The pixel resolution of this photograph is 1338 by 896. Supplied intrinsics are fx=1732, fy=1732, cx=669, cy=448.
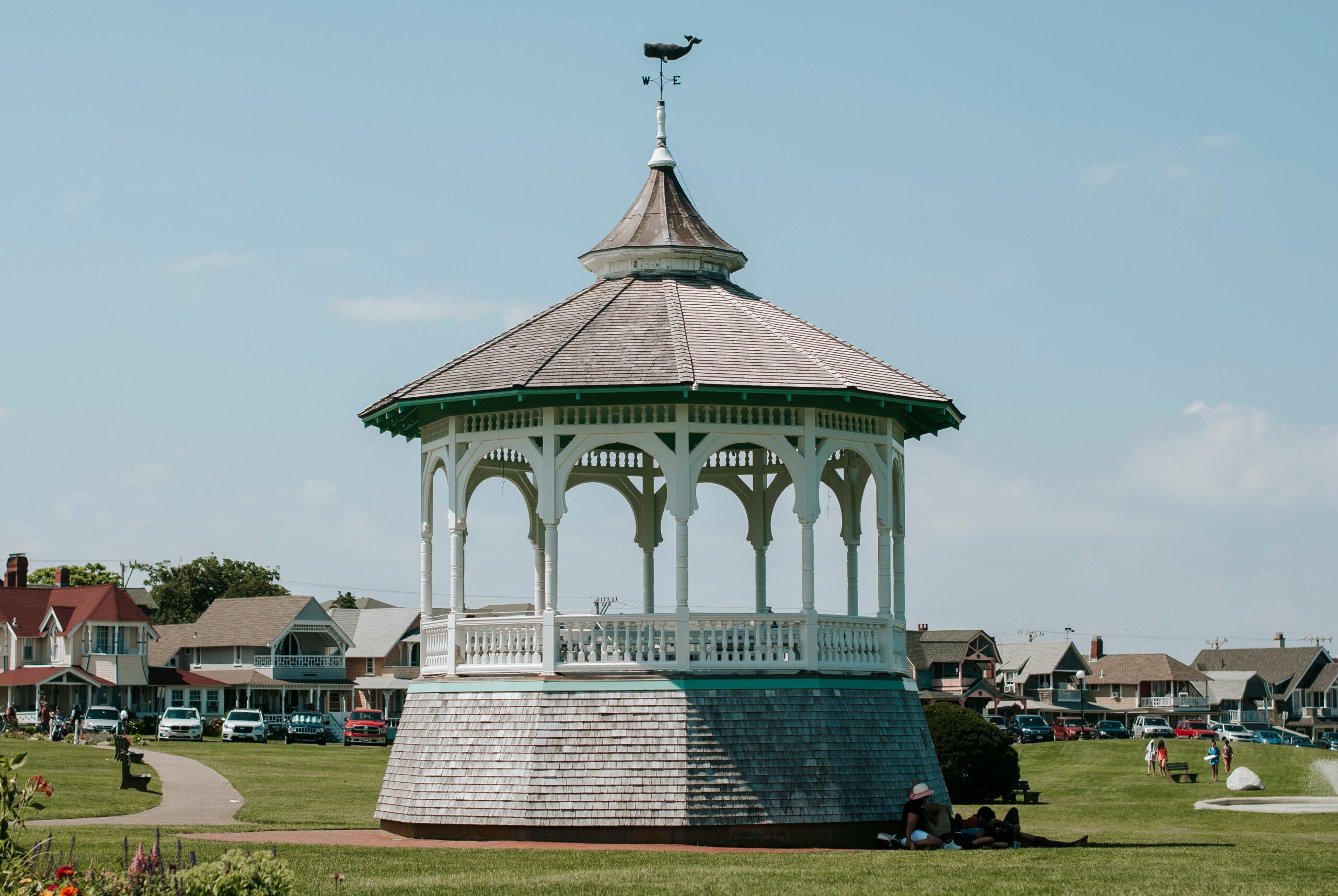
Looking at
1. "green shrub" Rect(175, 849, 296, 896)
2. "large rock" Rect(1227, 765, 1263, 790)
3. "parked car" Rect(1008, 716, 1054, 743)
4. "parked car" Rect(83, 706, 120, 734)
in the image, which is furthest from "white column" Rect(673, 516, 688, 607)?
"parked car" Rect(1008, 716, 1054, 743)

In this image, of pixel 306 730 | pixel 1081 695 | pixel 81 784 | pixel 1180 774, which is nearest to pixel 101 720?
pixel 306 730

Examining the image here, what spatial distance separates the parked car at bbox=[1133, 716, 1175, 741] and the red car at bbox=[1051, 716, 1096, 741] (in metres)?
2.60

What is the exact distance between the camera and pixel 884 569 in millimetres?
26109

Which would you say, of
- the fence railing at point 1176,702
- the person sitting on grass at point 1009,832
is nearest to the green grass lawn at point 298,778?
the person sitting on grass at point 1009,832

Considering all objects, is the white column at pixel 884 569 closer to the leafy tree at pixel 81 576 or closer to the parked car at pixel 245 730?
the parked car at pixel 245 730

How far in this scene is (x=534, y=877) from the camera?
17828 millimetres

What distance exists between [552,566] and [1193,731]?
88.3 metres

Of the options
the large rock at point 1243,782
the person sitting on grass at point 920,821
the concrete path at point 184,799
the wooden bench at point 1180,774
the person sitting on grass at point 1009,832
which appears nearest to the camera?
the person sitting on grass at point 920,821

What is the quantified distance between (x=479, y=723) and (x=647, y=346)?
228 inches

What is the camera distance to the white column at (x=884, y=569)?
26.0m

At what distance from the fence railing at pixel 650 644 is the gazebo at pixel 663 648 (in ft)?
0.11

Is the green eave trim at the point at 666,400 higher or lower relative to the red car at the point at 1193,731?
higher

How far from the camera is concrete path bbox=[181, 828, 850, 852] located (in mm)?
21828

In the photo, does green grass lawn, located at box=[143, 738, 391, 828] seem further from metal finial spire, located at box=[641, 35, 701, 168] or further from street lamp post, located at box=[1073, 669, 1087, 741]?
street lamp post, located at box=[1073, 669, 1087, 741]
